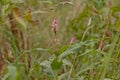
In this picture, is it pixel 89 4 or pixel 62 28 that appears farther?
pixel 62 28

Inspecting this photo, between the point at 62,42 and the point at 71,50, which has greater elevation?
the point at 71,50

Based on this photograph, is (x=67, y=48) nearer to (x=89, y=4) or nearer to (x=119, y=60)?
(x=119, y=60)

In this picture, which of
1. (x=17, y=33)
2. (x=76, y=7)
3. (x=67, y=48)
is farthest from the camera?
(x=76, y=7)

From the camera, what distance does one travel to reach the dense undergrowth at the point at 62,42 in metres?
1.43

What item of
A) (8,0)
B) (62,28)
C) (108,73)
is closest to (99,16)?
(108,73)

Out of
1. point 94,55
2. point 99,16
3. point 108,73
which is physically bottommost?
point 108,73

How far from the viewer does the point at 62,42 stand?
243cm

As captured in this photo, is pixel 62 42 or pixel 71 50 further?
pixel 62 42

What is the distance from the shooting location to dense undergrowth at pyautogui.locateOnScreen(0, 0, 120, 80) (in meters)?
1.43

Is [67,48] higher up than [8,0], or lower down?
lower down

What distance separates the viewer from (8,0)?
1723 mm

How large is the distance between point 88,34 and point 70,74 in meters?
0.49

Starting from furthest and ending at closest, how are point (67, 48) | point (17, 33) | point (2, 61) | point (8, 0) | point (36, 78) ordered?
point (17, 33) → point (2, 61) → point (8, 0) → point (36, 78) → point (67, 48)

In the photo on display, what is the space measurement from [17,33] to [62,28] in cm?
48
